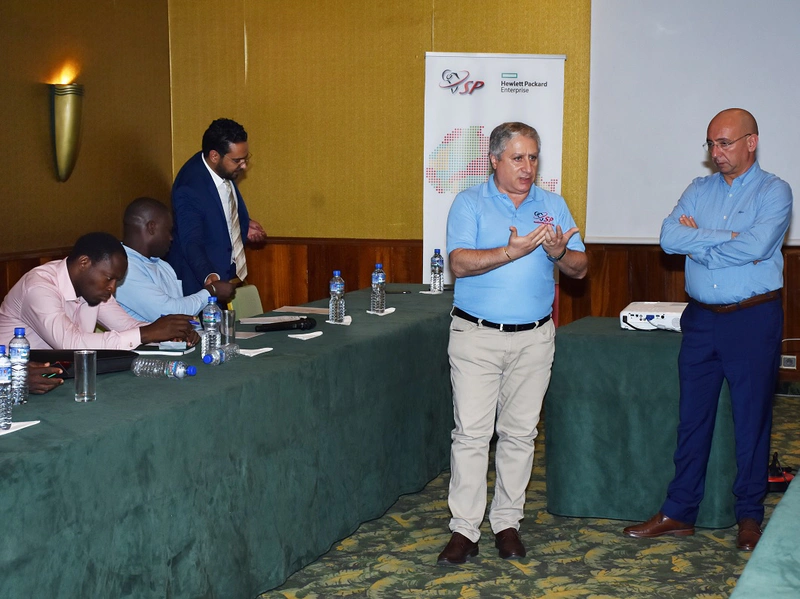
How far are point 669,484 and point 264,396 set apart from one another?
67.8 inches

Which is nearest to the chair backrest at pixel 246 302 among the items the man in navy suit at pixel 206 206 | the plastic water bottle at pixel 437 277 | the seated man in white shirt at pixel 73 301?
the man in navy suit at pixel 206 206

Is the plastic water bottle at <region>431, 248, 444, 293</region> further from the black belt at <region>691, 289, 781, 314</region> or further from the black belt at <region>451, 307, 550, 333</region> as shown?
the black belt at <region>691, 289, 781, 314</region>

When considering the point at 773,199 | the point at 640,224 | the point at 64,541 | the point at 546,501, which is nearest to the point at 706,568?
the point at 546,501

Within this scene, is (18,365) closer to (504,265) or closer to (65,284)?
(65,284)

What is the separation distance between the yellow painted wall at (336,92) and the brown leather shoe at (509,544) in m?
3.64

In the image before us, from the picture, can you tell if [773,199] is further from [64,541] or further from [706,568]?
[64,541]

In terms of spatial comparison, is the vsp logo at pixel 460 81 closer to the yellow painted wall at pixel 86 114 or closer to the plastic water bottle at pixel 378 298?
the yellow painted wall at pixel 86 114

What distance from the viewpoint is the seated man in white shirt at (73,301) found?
10.5 feet

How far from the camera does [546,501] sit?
167 inches

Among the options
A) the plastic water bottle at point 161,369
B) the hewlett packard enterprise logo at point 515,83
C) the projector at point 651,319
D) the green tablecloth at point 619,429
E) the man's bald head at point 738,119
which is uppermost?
the hewlett packard enterprise logo at point 515,83

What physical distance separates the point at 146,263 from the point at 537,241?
1.75m

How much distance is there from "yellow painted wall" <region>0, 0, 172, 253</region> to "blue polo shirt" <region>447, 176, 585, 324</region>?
122 inches

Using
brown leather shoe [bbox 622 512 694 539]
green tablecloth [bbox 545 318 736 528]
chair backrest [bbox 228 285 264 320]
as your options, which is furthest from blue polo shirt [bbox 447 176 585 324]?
chair backrest [bbox 228 285 264 320]

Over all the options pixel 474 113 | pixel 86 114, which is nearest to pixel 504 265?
pixel 474 113
